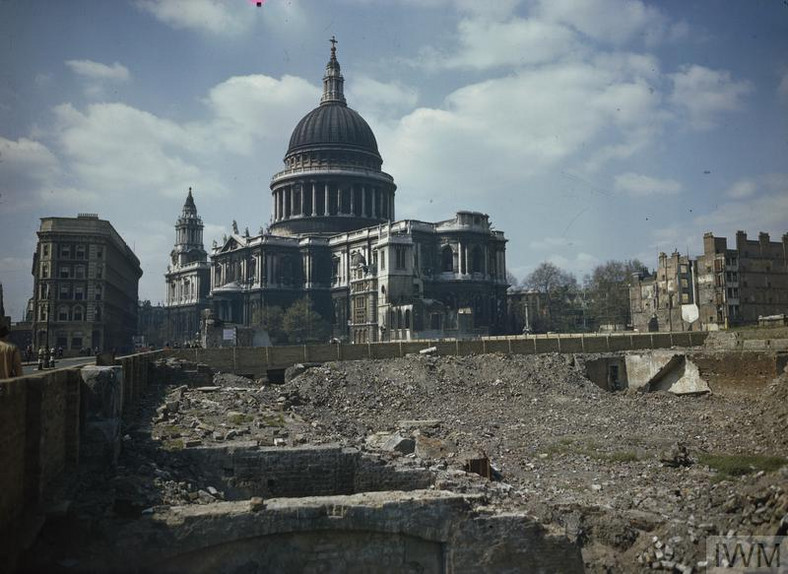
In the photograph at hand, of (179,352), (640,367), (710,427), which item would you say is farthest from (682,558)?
(179,352)

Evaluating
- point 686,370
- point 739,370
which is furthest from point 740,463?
point 686,370

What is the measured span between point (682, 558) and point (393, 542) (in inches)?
215

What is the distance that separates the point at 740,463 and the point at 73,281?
59650 millimetres

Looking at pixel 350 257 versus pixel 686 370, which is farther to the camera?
pixel 350 257

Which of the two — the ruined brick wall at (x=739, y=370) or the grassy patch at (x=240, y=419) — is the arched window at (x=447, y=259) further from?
the grassy patch at (x=240, y=419)

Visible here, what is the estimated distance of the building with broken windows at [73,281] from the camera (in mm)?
61219

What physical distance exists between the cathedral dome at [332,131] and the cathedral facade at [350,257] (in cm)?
18

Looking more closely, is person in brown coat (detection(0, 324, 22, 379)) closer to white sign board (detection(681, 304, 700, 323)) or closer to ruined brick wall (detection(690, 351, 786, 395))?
ruined brick wall (detection(690, 351, 786, 395))

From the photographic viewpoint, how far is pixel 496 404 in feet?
103

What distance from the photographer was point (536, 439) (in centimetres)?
2366

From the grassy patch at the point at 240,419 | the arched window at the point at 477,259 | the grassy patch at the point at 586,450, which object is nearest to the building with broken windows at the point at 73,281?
the arched window at the point at 477,259

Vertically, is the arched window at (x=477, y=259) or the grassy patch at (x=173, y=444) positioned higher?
the arched window at (x=477, y=259)

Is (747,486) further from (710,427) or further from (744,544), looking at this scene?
(710,427)

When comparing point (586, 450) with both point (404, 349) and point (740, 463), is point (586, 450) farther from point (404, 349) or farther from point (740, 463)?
point (404, 349)
